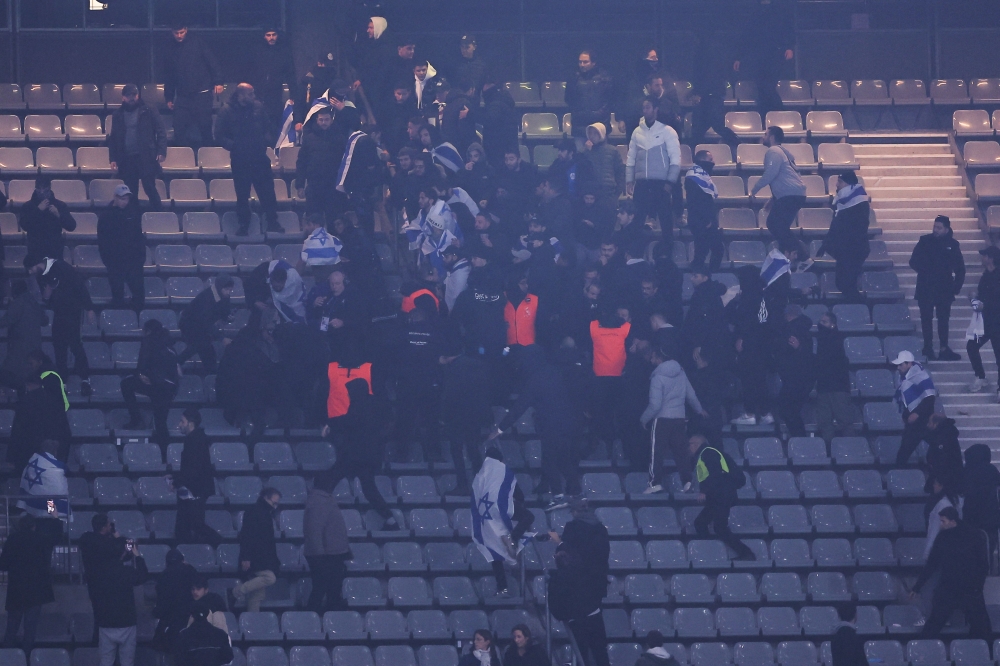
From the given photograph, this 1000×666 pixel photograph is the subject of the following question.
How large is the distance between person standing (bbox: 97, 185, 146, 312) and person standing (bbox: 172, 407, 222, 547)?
9.81 ft

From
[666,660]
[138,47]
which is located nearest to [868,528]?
[666,660]

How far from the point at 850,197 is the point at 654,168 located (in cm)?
221

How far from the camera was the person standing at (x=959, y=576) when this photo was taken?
540 inches

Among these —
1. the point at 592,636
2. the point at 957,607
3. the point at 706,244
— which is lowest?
the point at 592,636

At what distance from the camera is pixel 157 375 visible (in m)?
15.5

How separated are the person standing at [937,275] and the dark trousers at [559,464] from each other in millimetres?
4484

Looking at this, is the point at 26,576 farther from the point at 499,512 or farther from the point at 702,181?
the point at 702,181

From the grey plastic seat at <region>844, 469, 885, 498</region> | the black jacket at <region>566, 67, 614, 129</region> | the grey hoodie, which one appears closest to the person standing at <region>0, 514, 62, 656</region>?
the grey hoodie

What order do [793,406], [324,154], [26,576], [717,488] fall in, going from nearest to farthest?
[26,576] → [717,488] → [793,406] → [324,154]

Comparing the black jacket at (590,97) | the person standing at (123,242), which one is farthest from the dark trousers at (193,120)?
the black jacket at (590,97)

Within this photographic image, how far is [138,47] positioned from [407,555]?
34.2 feet

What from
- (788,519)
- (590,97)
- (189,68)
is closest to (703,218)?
(590,97)

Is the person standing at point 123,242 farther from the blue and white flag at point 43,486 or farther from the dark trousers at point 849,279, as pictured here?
the dark trousers at point 849,279

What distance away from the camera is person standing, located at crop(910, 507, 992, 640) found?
45.0 feet
